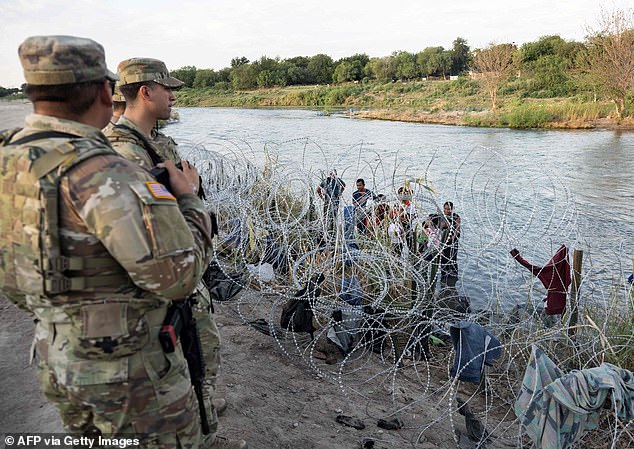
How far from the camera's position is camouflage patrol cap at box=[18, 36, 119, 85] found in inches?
56.0

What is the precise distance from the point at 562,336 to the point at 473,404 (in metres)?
0.83

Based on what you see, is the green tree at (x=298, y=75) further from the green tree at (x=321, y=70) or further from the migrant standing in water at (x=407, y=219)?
the migrant standing in water at (x=407, y=219)

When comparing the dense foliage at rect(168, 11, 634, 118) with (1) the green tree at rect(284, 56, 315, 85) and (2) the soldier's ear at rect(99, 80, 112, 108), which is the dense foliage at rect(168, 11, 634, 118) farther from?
(2) the soldier's ear at rect(99, 80, 112, 108)

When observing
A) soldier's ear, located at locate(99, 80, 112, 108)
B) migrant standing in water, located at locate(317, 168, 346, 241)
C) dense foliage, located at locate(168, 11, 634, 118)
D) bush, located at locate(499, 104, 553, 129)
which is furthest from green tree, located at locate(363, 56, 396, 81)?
soldier's ear, located at locate(99, 80, 112, 108)

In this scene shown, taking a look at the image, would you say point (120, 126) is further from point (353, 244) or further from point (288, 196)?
point (288, 196)

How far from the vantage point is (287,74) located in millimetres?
81562

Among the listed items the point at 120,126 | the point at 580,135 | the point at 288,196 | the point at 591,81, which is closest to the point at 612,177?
the point at 580,135

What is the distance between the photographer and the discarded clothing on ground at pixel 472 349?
311 centimetres

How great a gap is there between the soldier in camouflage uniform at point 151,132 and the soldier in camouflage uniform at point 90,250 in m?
0.63

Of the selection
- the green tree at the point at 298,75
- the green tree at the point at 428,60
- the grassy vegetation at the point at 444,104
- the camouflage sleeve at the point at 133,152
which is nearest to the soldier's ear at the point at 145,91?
the camouflage sleeve at the point at 133,152

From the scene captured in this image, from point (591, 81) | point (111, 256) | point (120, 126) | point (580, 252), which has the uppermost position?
point (591, 81)

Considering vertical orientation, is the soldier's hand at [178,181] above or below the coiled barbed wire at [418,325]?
above

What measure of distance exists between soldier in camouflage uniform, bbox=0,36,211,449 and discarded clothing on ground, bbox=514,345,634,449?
1790 millimetres

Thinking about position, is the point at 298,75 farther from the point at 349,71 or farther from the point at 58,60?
the point at 58,60
